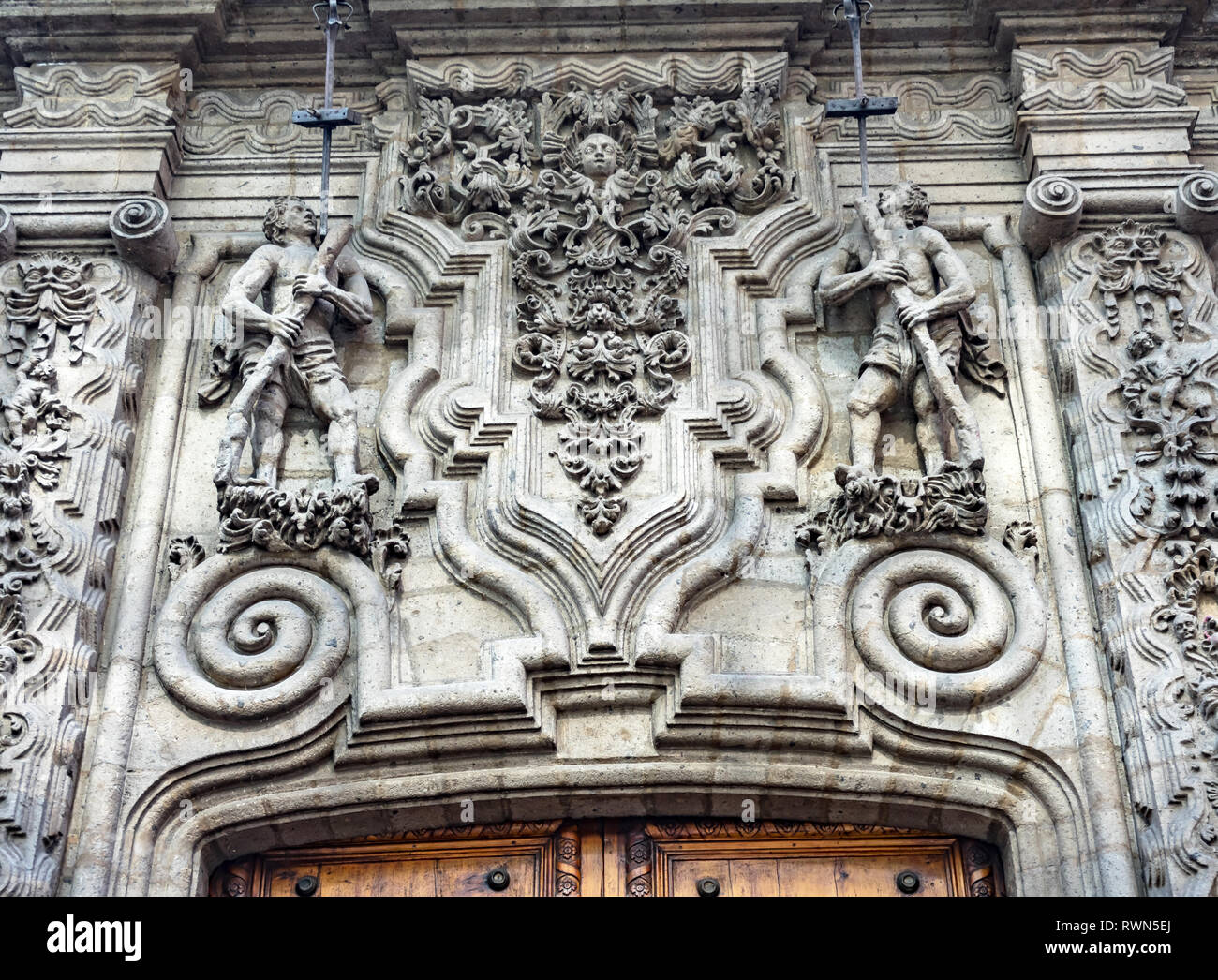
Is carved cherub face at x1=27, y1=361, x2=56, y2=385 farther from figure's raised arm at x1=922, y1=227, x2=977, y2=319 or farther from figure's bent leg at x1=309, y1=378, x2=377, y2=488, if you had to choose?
figure's raised arm at x1=922, y1=227, x2=977, y2=319

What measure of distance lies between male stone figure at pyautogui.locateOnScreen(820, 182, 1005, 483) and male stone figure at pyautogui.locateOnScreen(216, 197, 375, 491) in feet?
6.82

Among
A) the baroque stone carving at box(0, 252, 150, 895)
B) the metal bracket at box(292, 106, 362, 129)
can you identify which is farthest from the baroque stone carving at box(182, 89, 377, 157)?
the baroque stone carving at box(0, 252, 150, 895)

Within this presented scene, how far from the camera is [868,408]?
7.50 metres

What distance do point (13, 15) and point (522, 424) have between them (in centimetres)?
336

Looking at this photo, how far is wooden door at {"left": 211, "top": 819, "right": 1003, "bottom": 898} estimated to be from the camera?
6781 millimetres

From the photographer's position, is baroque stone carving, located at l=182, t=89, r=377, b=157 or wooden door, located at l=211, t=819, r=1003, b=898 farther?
baroque stone carving, located at l=182, t=89, r=377, b=157

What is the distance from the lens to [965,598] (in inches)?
278

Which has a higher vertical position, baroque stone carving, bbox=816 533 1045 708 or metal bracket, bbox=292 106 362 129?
metal bracket, bbox=292 106 362 129

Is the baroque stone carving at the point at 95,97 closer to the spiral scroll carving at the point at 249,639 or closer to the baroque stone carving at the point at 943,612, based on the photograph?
the spiral scroll carving at the point at 249,639

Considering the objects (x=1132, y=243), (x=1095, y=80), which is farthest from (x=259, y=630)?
(x=1095, y=80)

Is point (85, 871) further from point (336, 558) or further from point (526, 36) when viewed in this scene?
point (526, 36)

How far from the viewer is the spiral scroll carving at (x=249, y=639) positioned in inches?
271
